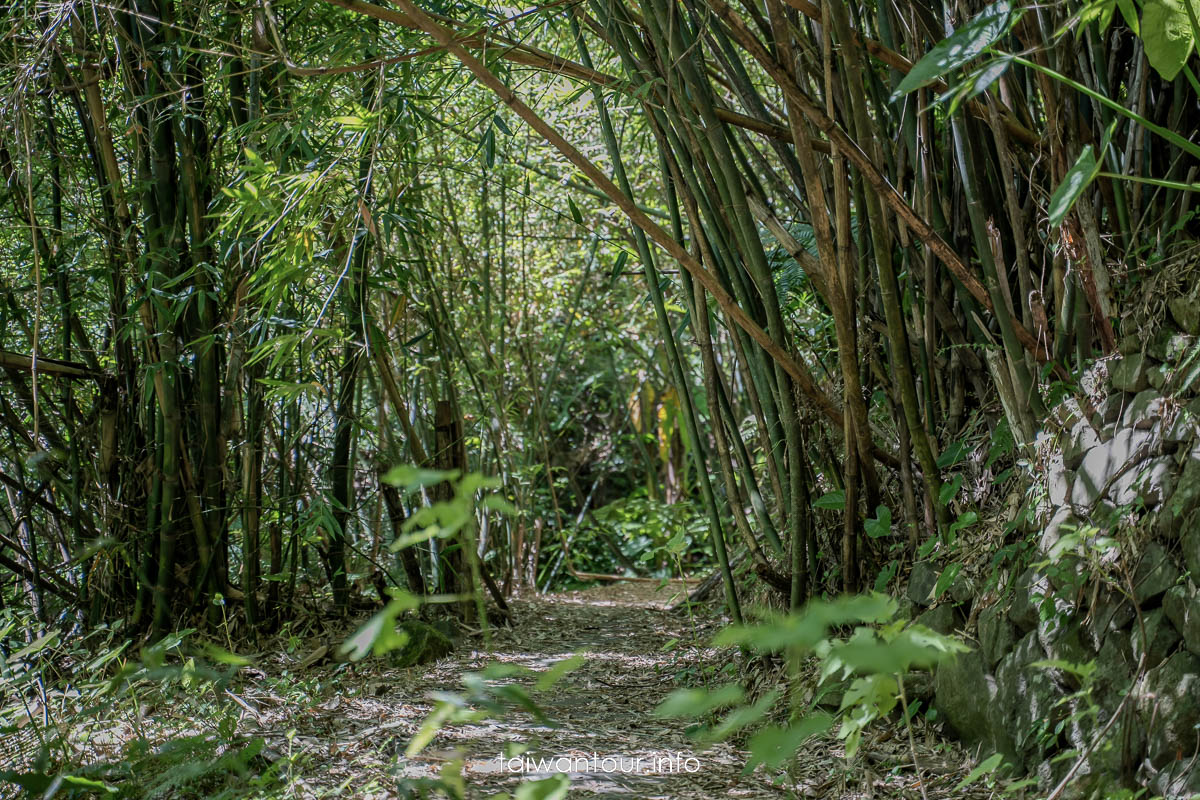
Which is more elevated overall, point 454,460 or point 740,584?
point 454,460

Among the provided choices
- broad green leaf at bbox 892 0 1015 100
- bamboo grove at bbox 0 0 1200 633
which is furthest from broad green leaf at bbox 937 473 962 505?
broad green leaf at bbox 892 0 1015 100

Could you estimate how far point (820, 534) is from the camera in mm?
2029

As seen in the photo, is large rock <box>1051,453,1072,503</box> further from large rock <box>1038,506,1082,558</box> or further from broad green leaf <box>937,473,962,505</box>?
broad green leaf <box>937,473,962,505</box>

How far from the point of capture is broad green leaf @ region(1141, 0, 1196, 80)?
3.26ft

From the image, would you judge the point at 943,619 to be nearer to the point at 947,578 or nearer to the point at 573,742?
the point at 947,578

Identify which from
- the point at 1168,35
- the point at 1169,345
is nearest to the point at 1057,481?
the point at 1169,345

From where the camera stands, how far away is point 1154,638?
124 cm

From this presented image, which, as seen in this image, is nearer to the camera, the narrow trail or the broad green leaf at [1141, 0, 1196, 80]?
the broad green leaf at [1141, 0, 1196, 80]

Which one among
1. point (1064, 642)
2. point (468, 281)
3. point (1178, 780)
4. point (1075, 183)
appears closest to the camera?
point (1075, 183)

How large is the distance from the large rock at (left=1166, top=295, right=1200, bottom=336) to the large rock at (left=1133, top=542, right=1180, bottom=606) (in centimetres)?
34

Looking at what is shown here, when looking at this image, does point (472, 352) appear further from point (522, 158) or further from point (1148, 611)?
point (1148, 611)

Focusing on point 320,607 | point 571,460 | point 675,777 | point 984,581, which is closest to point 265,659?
point 320,607

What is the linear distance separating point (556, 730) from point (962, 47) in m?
1.41

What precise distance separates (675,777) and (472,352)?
294cm
